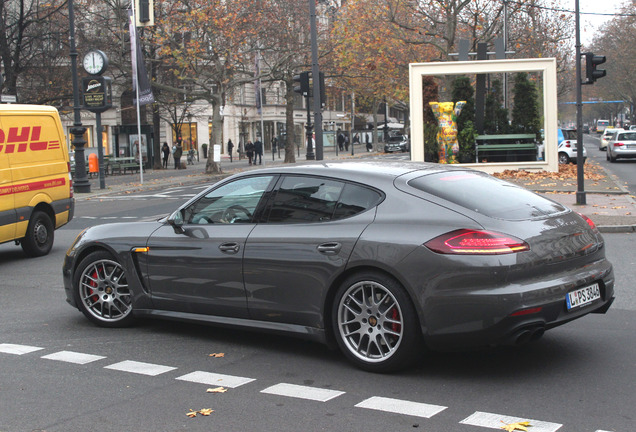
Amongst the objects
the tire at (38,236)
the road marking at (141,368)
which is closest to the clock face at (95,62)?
the tire at (38,236)

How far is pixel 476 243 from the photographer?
5.19 m

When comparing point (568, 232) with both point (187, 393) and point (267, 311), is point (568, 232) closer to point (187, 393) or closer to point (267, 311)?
point (267, 311)

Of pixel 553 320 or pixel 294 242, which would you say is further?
pixel 294 242

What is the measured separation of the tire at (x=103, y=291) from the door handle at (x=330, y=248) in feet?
6.90

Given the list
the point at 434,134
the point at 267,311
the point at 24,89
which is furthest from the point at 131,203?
the point at 267,311

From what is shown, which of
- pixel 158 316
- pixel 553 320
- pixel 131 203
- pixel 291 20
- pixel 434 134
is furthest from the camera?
pixel 291 20

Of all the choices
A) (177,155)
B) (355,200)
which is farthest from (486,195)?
(177,155)

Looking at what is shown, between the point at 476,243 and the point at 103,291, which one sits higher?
the point at 476,243

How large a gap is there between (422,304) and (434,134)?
25.4m

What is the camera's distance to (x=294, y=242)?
19.4 feet

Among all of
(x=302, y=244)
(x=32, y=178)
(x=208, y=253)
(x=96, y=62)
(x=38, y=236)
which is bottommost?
(x=38, y=236)

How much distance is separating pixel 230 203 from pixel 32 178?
21.6ft

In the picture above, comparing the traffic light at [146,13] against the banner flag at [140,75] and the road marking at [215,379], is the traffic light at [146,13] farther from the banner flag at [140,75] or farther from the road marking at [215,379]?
the road marking at [215,379]

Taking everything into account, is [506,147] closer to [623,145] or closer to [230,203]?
[623,145]
